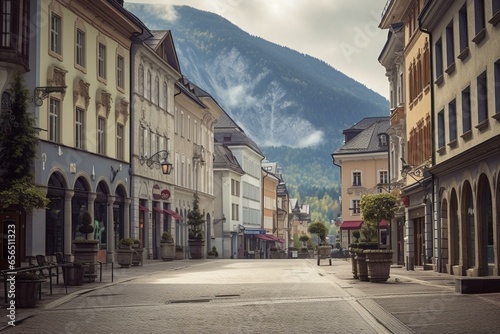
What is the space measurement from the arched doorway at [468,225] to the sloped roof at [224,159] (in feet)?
219

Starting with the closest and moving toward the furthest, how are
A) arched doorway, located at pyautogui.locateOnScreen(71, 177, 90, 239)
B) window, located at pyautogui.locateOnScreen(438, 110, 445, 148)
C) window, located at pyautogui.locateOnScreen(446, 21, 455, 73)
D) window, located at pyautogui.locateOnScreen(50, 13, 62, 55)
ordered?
1. window, located at pyautogui.locateOnScreen(446, 21, 455, 73)
2. window, located at pyautogui.locateOnScreen(438, 110, 445, 148)
3. window, located at pyautogui.locateOnScreen(50, 13, 62, 55)
4. arched doorway, located at pyautogui.locateOnScreen(71, 177, 90, 239)

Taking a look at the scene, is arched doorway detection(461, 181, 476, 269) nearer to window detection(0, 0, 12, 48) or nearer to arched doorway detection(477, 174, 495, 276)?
arched doorway detection(477, 174, 495, 276)

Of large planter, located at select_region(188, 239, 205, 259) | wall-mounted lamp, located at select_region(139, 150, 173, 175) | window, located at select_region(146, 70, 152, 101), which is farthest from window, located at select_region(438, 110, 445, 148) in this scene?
large planter, located at select_region(188, 239, 205, 259)

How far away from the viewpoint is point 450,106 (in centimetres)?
3512

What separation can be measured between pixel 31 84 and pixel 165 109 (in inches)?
1035

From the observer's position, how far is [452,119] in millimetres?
34906

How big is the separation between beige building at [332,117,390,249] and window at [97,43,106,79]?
2004 inches

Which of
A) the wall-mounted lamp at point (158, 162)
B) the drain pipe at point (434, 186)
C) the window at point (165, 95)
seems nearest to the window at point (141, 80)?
the wall-mounted lamp at point (158, 162)

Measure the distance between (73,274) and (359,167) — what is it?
7203 centimetres

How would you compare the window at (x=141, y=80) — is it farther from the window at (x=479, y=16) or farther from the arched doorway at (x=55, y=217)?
the window at (x=479, y=16)

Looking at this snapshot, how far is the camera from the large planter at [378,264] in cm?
2831

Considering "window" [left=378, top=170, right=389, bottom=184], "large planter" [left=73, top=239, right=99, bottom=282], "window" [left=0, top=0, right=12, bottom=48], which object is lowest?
"large planter" [left=73, top=239, right=99, bottom=282]

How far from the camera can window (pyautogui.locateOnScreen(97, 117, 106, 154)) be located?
47.4 meters

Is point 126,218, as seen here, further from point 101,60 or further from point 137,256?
point 101,60
